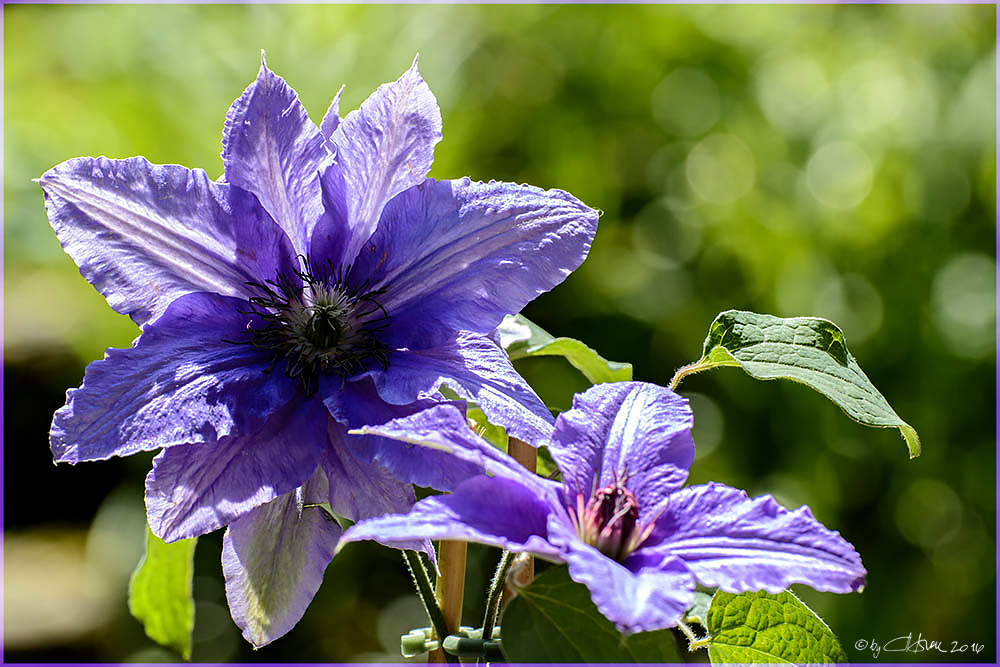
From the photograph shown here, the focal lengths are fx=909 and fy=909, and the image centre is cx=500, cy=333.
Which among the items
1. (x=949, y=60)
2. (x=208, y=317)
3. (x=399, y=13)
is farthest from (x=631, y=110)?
(x=208, y=317)

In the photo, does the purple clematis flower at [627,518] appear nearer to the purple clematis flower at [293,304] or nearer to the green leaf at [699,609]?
the purple clematis flower at [293,304]

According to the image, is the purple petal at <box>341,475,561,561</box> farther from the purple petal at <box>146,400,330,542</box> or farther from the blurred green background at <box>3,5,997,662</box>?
the blurred green background at <box>3,5,997,662</box>

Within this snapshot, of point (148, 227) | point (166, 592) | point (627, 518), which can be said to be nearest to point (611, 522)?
point (627, 518)

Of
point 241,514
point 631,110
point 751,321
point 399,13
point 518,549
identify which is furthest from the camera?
point 399,13

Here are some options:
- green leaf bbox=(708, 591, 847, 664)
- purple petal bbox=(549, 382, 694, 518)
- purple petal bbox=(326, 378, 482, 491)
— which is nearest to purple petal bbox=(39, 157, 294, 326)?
purple petal bbox=(326, 378, 482, 491)

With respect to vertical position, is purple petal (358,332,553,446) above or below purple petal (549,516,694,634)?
above

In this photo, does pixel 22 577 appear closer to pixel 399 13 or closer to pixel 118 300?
pixel 399 13
